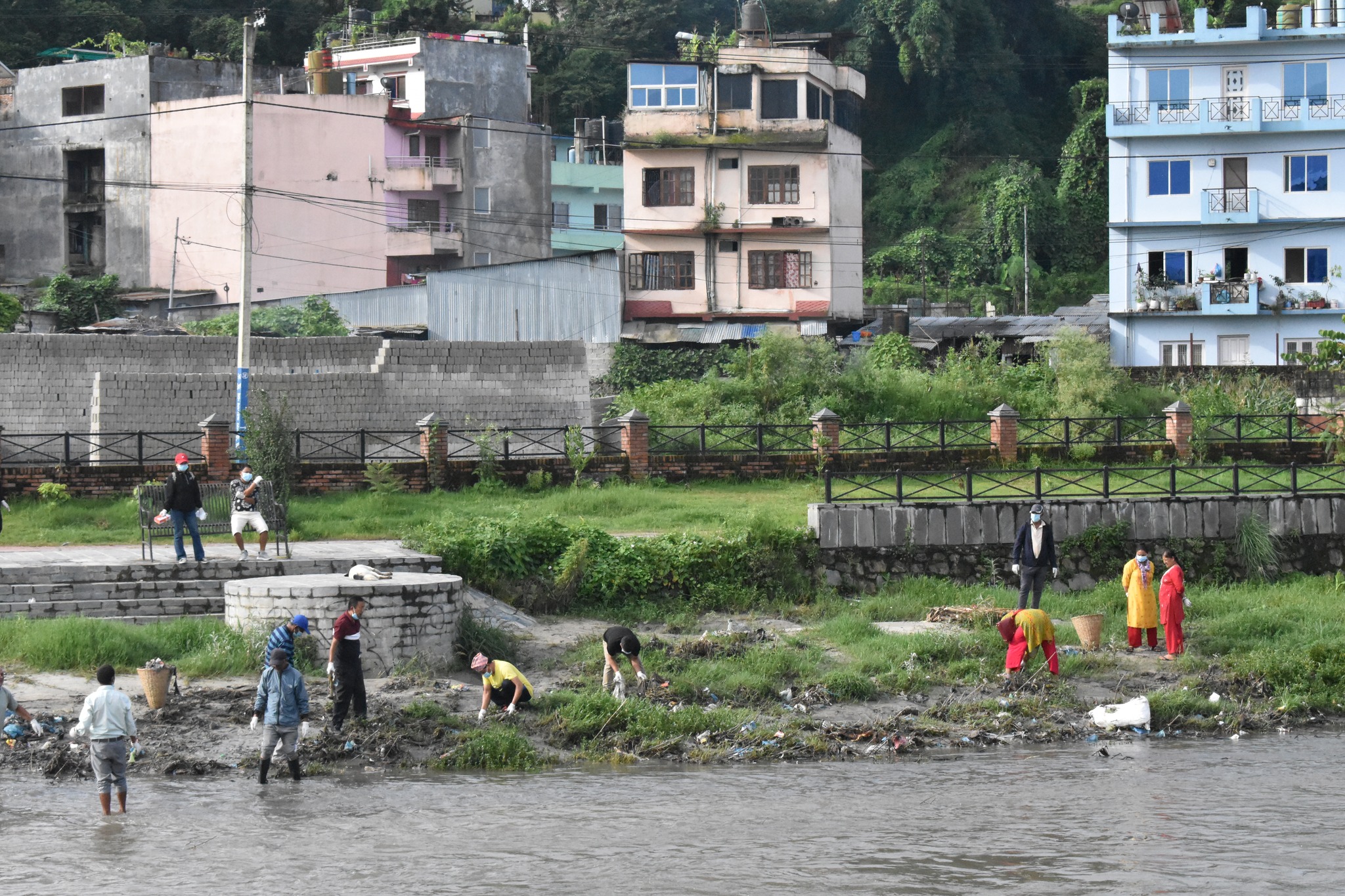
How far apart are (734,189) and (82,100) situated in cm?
2200

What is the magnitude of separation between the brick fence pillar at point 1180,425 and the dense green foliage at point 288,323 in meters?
20.4

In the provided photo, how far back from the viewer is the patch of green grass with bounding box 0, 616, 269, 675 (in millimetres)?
16781

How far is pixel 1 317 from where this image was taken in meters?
39.3

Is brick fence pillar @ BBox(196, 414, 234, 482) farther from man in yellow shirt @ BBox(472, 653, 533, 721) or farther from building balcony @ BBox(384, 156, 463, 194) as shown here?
building balcony @ BBox(384, 156, 463, 194)

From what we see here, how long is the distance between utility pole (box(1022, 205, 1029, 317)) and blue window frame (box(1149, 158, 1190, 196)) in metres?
10.5

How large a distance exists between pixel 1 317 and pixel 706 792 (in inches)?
1229

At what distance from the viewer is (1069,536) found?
22.2 meters

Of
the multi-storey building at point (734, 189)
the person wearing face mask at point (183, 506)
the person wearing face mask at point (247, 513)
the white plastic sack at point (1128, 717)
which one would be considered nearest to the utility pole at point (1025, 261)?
the multi-storey building at point (734, 189)

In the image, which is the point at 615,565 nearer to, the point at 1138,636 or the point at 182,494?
the point at 182,494

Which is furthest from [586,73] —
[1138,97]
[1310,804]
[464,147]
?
[1310,804]

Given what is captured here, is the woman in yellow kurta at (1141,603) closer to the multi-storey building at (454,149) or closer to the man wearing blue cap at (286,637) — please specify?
the man wearing blue cap at (286,637)

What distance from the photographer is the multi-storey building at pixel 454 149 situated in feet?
169

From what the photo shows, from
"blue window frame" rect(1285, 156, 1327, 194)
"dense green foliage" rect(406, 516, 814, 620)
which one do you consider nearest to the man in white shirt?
"dense green foliage" rect(406, 516, 814, 620)

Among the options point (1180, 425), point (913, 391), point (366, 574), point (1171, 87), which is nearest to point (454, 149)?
point (1171, 87)
